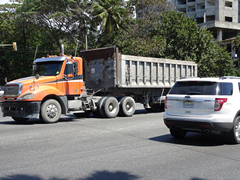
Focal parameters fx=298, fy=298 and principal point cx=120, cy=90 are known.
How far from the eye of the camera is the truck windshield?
1264 centimetres

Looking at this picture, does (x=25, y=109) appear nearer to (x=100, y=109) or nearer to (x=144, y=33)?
(x=100, y=109)

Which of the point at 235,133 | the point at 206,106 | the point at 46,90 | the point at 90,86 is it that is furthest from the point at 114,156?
the point at 90,86

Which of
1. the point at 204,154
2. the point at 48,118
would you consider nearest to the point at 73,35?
the point at 48,118

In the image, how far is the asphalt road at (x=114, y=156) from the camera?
17.1 feet

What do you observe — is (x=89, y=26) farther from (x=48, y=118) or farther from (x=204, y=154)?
(x=204, y=154)

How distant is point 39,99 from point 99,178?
7.22 meters

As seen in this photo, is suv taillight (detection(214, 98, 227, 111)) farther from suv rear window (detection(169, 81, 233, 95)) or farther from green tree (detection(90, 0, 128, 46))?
green tree (detection(90, 0, 128, 46))

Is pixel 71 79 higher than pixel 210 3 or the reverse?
the reverse

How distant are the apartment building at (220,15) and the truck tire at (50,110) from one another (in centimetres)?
5243

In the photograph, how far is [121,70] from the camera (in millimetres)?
14188

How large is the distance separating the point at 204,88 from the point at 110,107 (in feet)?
23.0

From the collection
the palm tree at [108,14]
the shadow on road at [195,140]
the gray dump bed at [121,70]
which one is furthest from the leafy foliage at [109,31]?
the shadow on road at [195,140]

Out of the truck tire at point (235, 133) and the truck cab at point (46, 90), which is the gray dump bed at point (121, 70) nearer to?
the truck cab at point (46, 90)

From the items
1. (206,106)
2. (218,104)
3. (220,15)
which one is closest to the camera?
(218,104)
